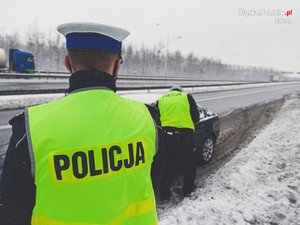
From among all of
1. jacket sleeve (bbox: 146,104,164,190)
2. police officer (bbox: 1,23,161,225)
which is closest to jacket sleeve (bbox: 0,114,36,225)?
police officer (bbox: 1,23,161,225)

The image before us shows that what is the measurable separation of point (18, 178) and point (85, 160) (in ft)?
1.12

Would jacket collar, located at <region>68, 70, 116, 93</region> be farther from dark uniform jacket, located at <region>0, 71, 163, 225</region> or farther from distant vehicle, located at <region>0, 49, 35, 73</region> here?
distant vehicle, located at <region>0, 49, 35, 73</region>

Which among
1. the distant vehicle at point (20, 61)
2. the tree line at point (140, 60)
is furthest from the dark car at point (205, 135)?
the tree line at point (140, 60)

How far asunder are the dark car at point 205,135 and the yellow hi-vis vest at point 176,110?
1506 millimetres

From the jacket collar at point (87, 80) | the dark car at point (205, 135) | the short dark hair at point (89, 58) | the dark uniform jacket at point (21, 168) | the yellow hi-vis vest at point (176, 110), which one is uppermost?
the short dark hair at point (89, 58)

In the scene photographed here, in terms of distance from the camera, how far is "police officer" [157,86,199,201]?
5.50m

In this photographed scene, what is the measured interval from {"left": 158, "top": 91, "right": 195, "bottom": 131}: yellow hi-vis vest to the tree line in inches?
1808

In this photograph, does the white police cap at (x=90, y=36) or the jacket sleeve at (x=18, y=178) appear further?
the white police cap at (x=90, y=36)

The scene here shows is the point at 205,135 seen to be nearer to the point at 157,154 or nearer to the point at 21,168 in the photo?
the point at 157,154

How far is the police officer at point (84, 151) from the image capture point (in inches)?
57.7

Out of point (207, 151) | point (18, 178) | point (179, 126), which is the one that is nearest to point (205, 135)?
point (207, 151)

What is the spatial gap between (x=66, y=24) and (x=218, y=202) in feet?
13.8

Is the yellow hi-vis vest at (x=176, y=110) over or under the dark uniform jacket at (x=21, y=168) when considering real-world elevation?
under

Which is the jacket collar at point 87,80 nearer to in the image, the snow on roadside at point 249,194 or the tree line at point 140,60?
the snow on roadside at point 249,194
